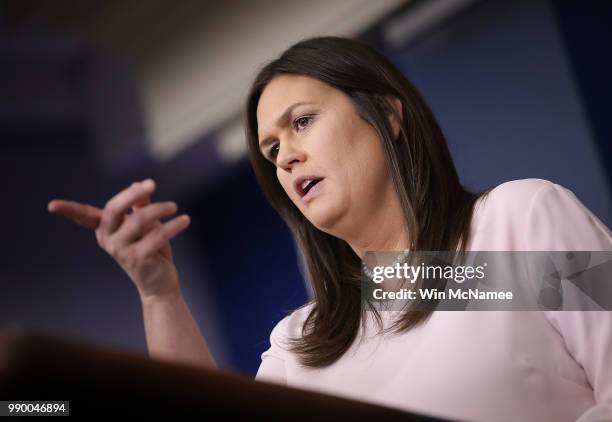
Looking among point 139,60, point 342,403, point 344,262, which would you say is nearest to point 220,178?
point 139,60

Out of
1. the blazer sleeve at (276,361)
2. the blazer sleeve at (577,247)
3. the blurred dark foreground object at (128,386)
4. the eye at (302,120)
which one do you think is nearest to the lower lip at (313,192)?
the eye at (302,120)

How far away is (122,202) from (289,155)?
0.92ft

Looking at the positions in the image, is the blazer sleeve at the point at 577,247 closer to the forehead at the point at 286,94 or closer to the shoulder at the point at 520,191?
the shoulder at the point at 520,191

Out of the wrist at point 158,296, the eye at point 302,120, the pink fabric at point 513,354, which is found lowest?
the pink fabric at point 513,354

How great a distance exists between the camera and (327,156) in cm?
124

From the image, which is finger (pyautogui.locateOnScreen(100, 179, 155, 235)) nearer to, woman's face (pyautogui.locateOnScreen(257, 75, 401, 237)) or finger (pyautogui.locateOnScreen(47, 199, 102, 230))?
finger (pyautogui.locateOnScreen(47, 199, 102, 230))

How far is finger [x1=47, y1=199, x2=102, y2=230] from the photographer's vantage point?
1.10 m

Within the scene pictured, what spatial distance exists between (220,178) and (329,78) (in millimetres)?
2471

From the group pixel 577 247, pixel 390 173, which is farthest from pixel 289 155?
pixel 577 247

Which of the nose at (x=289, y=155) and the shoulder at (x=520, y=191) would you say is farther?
A: the nose at (x=289, y=155)

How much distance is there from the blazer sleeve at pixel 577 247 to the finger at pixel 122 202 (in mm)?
527

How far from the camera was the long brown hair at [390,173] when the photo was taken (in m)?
1.17

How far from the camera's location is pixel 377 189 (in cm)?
124

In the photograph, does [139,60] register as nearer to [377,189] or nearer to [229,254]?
[229,254]
